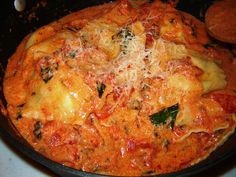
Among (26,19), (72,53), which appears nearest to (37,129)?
(72,53)

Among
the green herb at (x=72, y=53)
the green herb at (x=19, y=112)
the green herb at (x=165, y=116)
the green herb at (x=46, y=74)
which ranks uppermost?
the green herb at (x=72, y=53)

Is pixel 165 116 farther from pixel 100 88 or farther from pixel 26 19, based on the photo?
pixel 26 19

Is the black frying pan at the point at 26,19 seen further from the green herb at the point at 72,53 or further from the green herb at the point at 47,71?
the green herb at the point at 72,53

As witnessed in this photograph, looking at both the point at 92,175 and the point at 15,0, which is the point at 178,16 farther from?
the point at 92,175

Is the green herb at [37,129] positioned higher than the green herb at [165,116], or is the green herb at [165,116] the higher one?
the green herb at [37,129]

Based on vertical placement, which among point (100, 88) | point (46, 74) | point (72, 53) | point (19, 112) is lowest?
point (19, 112)

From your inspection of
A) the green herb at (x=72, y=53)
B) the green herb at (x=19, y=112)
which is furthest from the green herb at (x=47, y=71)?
the green herb at (x=19, y=112)

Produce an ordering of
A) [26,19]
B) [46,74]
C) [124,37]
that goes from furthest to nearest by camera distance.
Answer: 1. [26,19]
2. [124,37]
3. [46,74]

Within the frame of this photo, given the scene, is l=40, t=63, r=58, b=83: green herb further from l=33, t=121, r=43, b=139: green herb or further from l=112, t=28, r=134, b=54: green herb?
l=112, t=28, r=134, b=54: green herb

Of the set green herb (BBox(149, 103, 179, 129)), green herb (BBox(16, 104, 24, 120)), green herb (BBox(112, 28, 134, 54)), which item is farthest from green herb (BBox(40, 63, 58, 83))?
green herb (BBox(149, 103, 179, 129))
